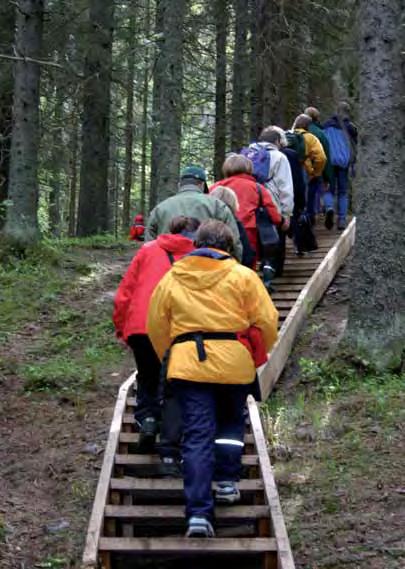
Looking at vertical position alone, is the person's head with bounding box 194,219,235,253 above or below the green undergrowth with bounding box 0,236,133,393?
Result: above

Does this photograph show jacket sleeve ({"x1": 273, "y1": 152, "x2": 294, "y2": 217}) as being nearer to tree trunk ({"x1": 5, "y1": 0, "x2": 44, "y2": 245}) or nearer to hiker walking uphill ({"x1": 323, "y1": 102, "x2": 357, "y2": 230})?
hiker walking uphill ({"x1": 323, "y1": 102, "x2": 357, "y2": 230})

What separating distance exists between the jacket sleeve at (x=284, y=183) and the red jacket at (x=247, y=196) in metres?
0.92

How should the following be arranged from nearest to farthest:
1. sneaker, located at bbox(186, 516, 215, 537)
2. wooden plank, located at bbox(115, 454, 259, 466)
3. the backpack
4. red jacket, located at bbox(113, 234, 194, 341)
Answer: sneaker, located at bbox(186, 516, 215, 537)
red jacket, located at bbox(113, 234, 194, 341)
wooden plank, located at bbox(115, 454, 259, 466)
the backpack

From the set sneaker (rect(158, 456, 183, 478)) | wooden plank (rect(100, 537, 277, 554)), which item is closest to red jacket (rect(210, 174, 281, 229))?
sneaker (rect(158, 456, 183, 478))

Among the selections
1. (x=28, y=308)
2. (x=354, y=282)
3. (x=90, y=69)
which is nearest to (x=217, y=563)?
(x=354, y=282)

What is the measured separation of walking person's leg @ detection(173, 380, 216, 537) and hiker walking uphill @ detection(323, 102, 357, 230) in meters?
8.89

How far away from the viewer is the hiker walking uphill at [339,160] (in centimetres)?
1401

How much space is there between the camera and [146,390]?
6605mm

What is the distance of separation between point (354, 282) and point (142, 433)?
302 centimetres

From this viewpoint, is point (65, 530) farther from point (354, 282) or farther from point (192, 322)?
point (354, 282)

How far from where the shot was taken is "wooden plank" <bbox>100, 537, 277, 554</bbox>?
16.6 feet

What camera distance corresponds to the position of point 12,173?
1288 centimetres

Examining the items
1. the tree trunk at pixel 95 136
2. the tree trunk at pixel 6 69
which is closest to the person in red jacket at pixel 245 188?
the tree trunk at pixel 6 69

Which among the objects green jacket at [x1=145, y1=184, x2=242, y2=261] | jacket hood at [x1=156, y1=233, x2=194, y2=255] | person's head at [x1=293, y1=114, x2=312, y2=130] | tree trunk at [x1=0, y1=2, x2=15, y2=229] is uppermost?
tree trunk at [x1=0, y1=2, x2=15, y2=229]
